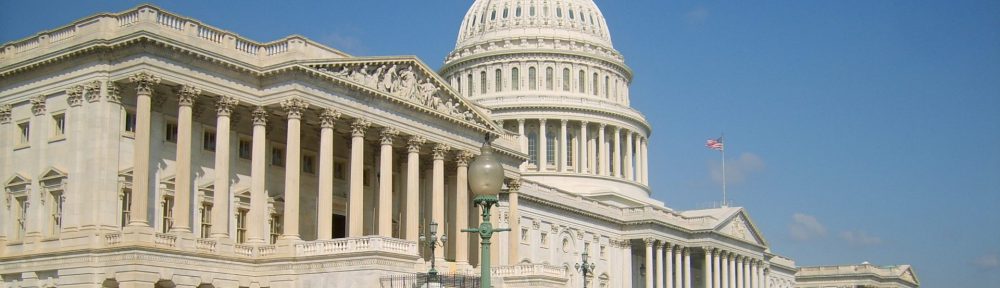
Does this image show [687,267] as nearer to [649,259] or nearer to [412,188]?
[649,259]

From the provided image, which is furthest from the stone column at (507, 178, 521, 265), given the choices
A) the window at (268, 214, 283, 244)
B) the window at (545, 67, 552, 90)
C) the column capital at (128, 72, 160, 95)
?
the window at (545, 67, 552, 90)

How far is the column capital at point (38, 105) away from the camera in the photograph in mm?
56781

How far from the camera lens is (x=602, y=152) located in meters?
122

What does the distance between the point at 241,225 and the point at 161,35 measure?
10.9 metres

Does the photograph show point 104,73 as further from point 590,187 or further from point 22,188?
point 590,187

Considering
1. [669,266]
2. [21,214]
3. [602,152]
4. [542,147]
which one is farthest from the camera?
[602,152]

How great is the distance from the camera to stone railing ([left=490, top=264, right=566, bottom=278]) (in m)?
69.2

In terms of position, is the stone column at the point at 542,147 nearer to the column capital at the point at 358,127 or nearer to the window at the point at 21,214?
the column capital at the point at 358,127

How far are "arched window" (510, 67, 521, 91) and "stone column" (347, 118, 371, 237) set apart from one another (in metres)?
62.5

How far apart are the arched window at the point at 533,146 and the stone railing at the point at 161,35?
60287 millimetres

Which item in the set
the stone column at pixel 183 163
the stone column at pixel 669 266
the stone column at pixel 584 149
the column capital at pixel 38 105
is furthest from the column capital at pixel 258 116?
the stone column at pixel 584 149

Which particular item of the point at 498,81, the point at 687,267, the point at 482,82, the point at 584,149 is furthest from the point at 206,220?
the point at 482,82

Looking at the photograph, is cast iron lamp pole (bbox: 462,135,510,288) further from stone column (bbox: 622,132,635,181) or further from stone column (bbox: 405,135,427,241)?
stone column (bbox: 622,132,635,181)

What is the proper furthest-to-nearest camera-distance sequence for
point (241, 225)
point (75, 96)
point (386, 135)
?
point (386, 135) → point (241, 225) → point (75, 96)
